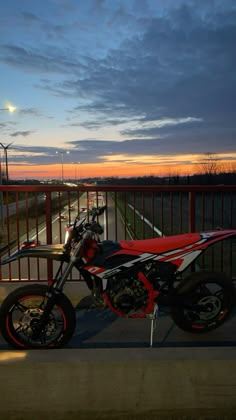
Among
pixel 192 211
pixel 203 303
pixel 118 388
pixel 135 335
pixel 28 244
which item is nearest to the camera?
pixel 118 388

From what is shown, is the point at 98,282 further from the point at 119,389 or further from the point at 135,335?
the point at 119,389

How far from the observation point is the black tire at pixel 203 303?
3602 millimetres

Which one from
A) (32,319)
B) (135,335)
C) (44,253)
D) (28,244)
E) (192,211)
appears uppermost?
(192,211)

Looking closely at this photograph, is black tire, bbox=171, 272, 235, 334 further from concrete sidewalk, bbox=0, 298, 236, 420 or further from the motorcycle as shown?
concrete sidewalk, bbox=0, 298, 236, 420

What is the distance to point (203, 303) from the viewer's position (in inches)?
142

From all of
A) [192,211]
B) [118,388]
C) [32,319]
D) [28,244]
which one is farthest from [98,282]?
[192,211]

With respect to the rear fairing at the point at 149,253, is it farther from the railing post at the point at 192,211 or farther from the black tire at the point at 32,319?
the railing post at the point at 192,211

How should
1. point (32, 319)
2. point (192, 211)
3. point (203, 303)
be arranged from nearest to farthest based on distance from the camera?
point (32, 319) → point (203, 303) → point (192, 211)

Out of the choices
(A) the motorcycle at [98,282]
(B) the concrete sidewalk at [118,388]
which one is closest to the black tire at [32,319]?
(A) the motorcycle at [98,282]

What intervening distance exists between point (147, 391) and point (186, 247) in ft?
4.29

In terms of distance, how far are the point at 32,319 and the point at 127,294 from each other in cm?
86

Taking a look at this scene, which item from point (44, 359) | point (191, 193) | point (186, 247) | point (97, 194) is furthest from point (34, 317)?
point (191, 193)

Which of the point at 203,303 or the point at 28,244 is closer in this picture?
the point at 203,303

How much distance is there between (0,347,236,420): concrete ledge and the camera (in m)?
2.71
